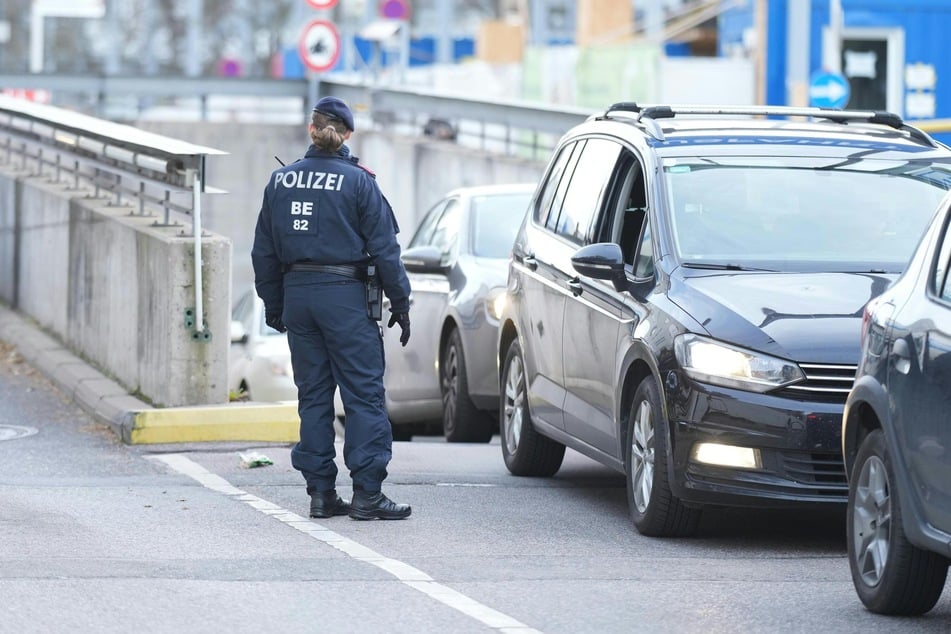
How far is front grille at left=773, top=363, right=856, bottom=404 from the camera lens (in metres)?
7.92

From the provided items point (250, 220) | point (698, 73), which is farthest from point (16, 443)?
point (250, 220)

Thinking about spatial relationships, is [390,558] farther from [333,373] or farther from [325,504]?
[333,373]

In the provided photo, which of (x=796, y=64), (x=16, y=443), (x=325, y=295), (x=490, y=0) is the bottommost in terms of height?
(x=16, y=443)

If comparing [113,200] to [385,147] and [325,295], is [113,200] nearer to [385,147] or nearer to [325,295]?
[325,295]

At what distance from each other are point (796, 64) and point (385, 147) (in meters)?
8.33

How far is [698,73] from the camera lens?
29938mm

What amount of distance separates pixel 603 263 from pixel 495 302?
3530mm

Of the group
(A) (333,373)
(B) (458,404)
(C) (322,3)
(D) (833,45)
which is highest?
(C) (322,3)

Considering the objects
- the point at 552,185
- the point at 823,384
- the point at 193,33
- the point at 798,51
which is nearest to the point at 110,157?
the point at 552,185

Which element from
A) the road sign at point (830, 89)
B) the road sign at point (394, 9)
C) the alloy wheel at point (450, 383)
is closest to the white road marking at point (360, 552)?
the alloy wheel at point (450, 383)

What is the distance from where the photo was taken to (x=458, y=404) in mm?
13000

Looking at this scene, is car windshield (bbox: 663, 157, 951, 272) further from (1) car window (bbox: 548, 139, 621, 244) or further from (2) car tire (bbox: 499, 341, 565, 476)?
(2) car tire (bbox: 499, 341, 565, 476)

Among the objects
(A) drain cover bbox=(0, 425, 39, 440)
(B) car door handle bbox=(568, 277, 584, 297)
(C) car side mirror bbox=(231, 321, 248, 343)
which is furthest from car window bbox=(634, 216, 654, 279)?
(C) car side mirror bbox=(231, 321, 248, 343)

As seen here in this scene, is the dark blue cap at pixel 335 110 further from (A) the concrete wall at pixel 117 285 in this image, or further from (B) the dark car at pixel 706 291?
(A) the concrete wall at pixel 117 285
